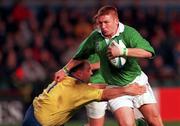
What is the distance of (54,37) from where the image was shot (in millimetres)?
18750

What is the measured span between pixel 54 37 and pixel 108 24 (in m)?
8.80

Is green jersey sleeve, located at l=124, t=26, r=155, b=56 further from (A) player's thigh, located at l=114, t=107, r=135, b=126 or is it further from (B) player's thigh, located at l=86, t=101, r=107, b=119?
(B) player's thigh, located at l=86, t=101, r=107, b=119

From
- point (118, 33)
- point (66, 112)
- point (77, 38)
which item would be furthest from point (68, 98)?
point (77, 38)

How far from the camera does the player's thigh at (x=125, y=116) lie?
1017cm

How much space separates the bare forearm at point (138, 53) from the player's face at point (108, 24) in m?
0.42

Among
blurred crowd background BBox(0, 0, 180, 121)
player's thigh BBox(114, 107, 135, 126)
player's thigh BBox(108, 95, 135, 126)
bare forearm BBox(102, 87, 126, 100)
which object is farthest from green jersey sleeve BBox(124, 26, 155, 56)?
blurred crowd background BBox(0, 0, 180, 121)

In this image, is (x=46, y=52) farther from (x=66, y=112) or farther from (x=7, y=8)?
(x=66, y=112)

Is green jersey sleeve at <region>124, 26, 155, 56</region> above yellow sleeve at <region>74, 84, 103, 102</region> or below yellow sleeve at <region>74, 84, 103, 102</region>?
above

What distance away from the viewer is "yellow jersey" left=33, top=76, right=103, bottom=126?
9688 mm

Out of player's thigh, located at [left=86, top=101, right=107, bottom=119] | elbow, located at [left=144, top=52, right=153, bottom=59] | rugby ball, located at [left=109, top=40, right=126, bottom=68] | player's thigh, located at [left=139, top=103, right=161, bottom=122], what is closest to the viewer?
elbow, located at [left=144, top=52, right=153, bottom=59]

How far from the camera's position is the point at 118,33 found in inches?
401

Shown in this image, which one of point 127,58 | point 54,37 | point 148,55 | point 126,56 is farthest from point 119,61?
point 54,37

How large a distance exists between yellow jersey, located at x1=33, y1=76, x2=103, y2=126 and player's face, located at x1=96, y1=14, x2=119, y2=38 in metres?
0.75

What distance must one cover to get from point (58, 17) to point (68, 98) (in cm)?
972
